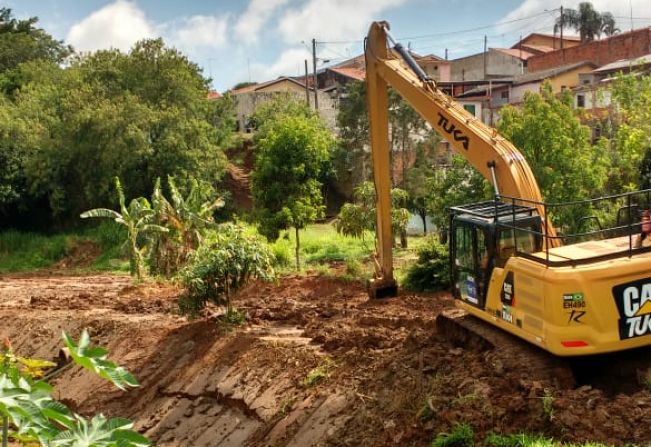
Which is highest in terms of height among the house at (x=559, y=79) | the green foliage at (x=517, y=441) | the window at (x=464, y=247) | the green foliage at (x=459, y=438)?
the house at (x=559, y=79)

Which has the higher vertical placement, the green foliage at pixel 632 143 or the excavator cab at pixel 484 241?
the green foliage at pixel 632 143

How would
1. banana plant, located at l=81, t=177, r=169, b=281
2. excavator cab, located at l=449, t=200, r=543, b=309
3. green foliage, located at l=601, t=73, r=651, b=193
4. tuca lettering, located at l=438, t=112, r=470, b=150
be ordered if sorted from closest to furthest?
excavator cab, located at l=449, t=200, r=543, b=309, tuca lettering, located at l=438, t=112, r=470, b=150, banana plant, located at l=81, t=177, r=169, b=281, green foliage, located at l=601, t=73, r=651, b=193

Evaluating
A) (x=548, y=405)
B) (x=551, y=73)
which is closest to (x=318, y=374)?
(x=548, y=405)

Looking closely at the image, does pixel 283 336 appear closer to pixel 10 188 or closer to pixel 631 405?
pixel 631 405

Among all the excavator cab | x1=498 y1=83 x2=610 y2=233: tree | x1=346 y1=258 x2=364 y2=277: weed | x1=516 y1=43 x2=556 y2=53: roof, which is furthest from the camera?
x1=516 y1=43 x2=556 y2=53: roof

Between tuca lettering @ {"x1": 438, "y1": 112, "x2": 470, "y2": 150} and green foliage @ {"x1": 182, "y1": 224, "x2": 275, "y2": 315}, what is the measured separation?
14.7ft

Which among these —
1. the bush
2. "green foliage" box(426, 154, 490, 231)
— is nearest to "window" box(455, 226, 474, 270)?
the bush

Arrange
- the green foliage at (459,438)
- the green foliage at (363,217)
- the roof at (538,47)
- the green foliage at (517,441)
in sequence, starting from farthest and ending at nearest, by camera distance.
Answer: the roof at (538,47)
the green foliage at (363,217)
the green foliage at (459,438)
the green foliage at (517,441)

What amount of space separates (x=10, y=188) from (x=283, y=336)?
25.4 m

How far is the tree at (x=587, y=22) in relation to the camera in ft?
202

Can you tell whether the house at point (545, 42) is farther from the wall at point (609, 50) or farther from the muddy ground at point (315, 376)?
the muddy ground at point (315, 376)

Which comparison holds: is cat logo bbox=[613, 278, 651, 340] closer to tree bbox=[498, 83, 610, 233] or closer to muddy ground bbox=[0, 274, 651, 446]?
muddy ground bbox=[0, 274, 651, 446]

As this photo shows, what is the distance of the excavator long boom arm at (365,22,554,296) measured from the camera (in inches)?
452

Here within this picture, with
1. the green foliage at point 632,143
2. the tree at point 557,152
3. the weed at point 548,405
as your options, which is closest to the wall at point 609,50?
the green foliage at point 632,143
